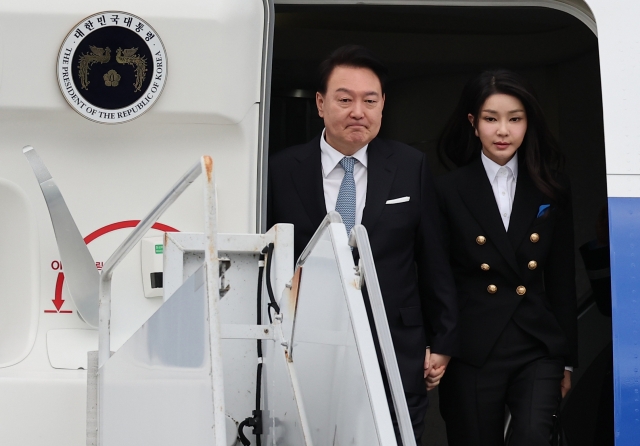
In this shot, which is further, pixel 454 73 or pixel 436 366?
pixel 454 73

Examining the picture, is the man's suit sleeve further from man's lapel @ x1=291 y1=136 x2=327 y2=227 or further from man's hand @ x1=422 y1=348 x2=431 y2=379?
man's lapel @ x1=291 y1=136 x2=327 y2=227

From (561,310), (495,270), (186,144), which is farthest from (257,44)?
(561,310)

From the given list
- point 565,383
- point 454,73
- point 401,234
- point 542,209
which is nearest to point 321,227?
point 401,234

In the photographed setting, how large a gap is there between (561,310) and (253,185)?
1175 mm

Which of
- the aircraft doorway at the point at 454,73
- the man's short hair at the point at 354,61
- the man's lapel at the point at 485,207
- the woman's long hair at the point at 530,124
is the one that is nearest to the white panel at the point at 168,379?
the man's short hair at the point at 354,61

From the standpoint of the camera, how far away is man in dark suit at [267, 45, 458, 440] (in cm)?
→ 296

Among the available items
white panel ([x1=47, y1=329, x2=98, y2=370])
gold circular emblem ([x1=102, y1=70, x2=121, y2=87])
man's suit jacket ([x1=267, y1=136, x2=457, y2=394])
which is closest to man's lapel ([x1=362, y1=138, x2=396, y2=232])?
man's suit jacket ([x1=267, y1=136, x2=457, y2=394])

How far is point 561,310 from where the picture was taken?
317 centimetres

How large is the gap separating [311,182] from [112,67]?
756mm

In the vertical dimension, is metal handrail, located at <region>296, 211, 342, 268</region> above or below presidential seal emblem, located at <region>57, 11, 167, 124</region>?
below

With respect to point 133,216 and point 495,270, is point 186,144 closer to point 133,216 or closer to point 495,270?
point 133,216

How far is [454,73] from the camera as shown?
244 inches

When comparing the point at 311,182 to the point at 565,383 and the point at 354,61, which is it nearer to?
the point at 354,61

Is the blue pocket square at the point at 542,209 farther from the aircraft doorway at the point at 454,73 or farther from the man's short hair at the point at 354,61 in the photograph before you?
the aircraft doorway at the point at 454,73
